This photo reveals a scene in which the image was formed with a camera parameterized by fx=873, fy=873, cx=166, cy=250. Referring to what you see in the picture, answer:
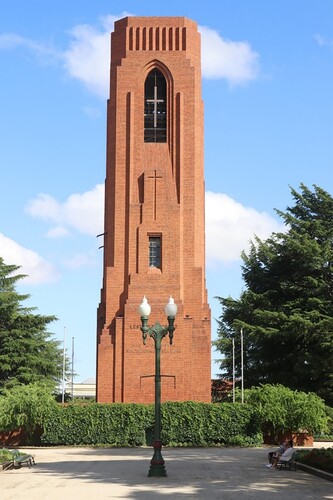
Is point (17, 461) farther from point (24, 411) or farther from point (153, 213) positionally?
point (153, 213)

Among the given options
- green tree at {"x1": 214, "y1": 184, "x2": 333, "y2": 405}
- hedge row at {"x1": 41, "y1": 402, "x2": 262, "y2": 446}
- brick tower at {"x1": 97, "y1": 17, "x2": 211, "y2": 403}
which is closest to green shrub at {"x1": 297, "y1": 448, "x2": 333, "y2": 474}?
hedge row at {"x1": 41, "y1": 402, "x2": 262, "y2": 446}

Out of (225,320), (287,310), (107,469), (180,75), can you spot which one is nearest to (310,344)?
(287,310)

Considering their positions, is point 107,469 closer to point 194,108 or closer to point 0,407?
point 0,407

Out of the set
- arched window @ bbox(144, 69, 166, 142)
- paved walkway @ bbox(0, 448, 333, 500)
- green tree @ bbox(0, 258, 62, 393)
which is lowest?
paved walkway @ bbox(0, 448, 333, 500)

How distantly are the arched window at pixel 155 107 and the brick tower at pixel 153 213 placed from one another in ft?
0.18

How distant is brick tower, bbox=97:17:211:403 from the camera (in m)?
45.2

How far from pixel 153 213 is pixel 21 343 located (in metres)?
19.1

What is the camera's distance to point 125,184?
47.6 metres

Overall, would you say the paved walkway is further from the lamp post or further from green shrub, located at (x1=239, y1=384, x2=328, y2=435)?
green shrub, located at (x1=239, y1=384, x2=328, y2=435)

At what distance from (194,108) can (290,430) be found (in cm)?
1848

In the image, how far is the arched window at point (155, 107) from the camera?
48438mm

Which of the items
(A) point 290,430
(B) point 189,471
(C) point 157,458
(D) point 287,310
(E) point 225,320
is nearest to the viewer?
(C) point 157,458

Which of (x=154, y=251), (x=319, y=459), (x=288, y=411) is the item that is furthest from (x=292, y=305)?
(x=319, y=459)

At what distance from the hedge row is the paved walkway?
29.9 ft
